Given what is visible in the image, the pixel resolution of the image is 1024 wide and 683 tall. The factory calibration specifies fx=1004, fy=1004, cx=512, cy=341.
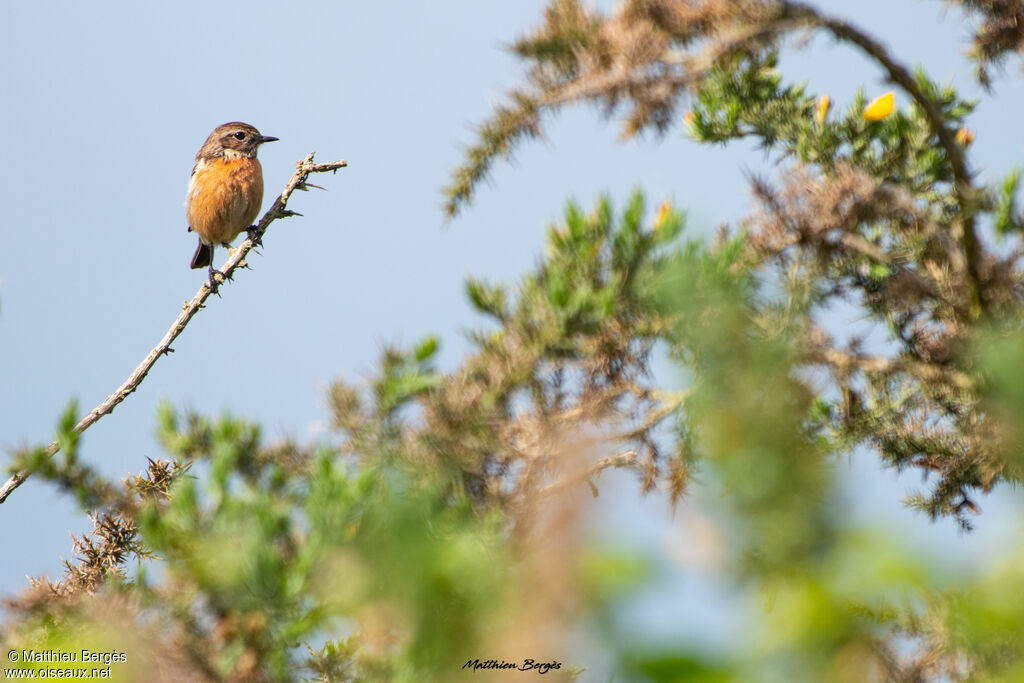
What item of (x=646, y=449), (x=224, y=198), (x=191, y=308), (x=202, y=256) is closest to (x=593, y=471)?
(x=646, y=449)

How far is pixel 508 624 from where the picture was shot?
1496mm

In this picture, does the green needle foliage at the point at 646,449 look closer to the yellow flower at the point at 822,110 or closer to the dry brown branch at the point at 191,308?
the yellow flower at the point at 822,110

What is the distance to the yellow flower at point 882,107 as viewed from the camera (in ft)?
11.4

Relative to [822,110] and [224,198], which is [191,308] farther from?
[224,198]

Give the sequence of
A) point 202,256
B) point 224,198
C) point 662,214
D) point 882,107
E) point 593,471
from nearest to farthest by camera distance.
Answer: point 593,471 → point 662,214 → point 882,107 → point 224,198 → point 202,256

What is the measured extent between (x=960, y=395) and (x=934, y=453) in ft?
1.10

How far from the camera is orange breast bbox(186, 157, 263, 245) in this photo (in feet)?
27.1

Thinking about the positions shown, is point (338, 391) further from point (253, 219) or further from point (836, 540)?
point (253, 219)

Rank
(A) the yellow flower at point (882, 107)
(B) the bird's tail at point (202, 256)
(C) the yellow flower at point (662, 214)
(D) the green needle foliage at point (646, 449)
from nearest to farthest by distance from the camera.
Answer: (D) the green needle foliage at point (646, 449) → (C) the yellow flower at point (662, 214) → (A) the yellow flower at point (882, 107) → (B) the bird's tail at point (202, 256)

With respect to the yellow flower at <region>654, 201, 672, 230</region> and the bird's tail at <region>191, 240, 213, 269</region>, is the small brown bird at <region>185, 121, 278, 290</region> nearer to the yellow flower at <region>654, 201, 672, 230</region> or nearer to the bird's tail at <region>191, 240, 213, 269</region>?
the bird's tail at <region>191, 240, 213, 269</region>

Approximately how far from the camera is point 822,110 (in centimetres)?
355

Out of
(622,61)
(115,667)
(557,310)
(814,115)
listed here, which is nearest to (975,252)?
(814,115)

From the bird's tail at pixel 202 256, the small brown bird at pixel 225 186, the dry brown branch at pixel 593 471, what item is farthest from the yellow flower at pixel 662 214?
the bird's tail at pixel 202 256

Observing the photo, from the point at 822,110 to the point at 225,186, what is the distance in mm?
5866
